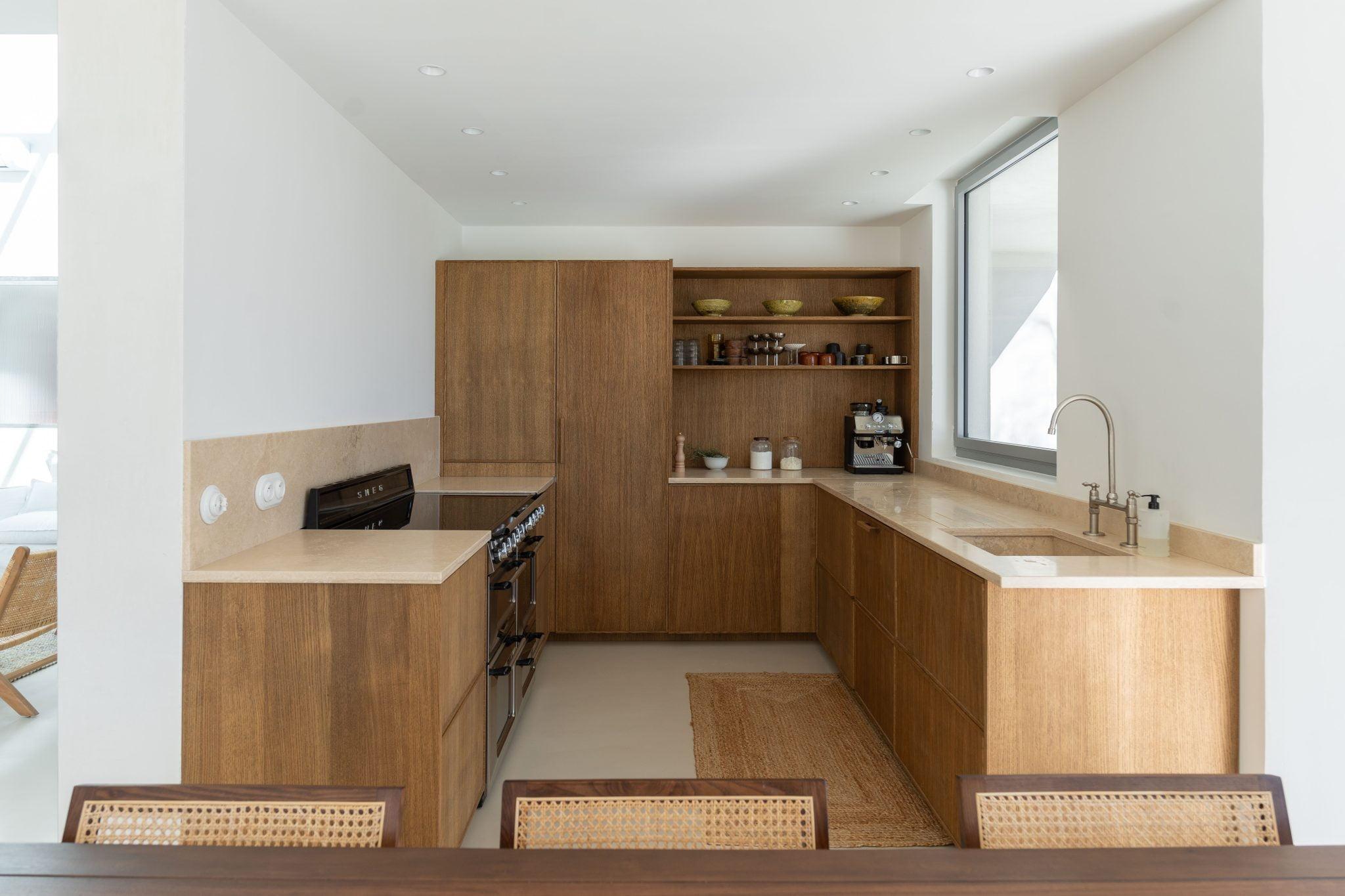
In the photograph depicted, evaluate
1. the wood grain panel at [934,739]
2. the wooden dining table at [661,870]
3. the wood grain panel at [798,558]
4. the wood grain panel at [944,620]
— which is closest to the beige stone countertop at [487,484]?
the wood grain panel at [798,558]

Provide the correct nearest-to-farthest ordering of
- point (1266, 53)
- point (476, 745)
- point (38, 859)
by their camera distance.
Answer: point (38, 859), point (1266, 53), point (476, 745)

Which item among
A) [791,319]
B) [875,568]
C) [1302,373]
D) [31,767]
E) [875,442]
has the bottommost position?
[31,767]

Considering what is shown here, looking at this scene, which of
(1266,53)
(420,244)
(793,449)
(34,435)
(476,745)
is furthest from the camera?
(793,449)

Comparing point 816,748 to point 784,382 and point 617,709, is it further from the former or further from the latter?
point 784,382

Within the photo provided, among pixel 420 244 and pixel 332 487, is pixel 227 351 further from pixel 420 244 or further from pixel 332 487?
pixel 420 244

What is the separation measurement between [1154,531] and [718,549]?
2.34 meters

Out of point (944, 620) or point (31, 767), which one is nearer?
point (944, 620)

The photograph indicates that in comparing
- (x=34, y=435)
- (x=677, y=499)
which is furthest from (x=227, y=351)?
(x=677, y=499)

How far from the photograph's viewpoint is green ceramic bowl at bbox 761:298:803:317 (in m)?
4.60

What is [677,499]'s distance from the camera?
4293mm

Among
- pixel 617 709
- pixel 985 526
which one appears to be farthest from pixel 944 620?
pixel 617 709

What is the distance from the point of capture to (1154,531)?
2270 mm

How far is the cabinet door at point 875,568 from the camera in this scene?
290 cm

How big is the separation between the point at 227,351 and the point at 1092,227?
9.16ft
